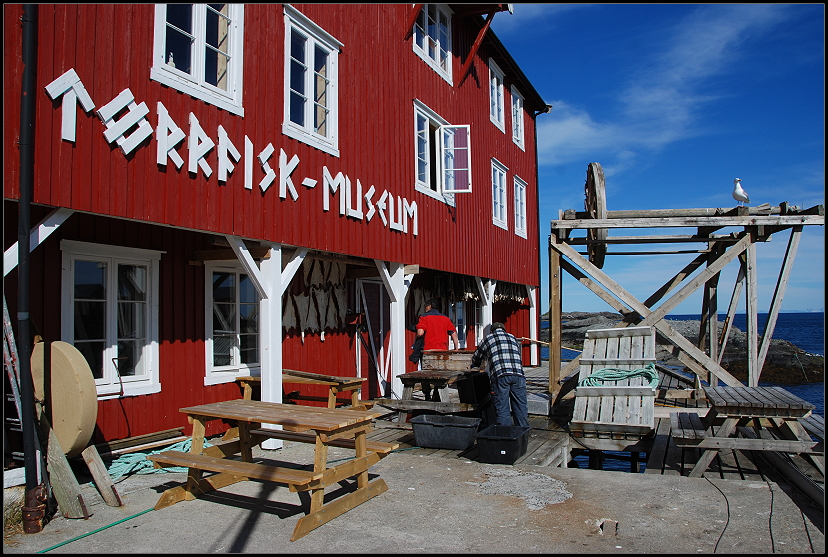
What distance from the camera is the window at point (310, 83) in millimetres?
8297

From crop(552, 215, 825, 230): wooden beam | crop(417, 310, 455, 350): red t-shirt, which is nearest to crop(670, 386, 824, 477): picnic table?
crop(552, 215, 825, 230): wooden beam

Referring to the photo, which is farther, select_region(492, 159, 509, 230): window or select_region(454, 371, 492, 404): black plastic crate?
select_region(492, 159, 509, 230): window

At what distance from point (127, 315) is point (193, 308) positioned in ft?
3.04

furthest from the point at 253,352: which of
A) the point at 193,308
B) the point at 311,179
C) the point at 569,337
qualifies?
the point at 569,337

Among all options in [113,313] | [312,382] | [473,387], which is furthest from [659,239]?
[113,313]

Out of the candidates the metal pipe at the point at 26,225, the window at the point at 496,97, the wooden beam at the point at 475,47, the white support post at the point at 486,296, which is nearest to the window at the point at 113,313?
the metal pipe at the point at 26,225

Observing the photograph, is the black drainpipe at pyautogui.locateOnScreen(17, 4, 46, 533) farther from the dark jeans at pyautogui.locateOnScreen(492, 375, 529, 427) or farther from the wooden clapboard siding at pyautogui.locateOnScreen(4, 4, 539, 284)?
the dark jeans at pyautogui.locateOnScreen(492, 375, 529, 427)

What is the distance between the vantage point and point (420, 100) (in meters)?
12.0

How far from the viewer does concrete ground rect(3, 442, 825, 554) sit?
4.45 metres

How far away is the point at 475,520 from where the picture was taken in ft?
16.7

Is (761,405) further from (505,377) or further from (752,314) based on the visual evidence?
(505,377)

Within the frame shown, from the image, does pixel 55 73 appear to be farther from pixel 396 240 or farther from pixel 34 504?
pixel 396 240

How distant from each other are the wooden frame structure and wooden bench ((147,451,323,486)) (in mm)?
Answer: 5562

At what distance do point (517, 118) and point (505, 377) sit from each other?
12.8m
